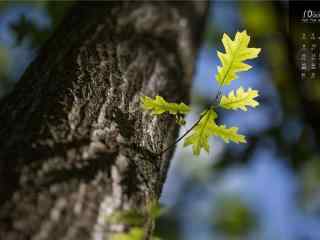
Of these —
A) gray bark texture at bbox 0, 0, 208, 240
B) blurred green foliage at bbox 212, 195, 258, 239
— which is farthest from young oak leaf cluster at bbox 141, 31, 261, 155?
blurred green foliage at bbox 212, 195, 258, 239

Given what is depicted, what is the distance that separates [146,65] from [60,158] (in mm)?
836

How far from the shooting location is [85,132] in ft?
4.25

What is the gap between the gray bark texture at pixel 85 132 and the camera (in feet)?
3.42

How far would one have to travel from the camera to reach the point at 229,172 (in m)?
3.97

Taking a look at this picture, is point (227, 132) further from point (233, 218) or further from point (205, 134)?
point (233, 218)

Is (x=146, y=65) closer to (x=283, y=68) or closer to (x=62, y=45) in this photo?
(x=62, y=45)

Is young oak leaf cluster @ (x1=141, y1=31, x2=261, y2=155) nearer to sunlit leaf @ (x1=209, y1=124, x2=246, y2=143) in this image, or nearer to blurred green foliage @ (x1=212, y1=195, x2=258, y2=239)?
sunlit leaf @ (x1=209, y1=124, x2=246, y2=143)

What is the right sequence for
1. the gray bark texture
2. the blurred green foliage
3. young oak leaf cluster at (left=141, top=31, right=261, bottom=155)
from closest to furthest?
the gray bark texture → young oak leaf cluster at (left=141, top=31, right=261, bottom=155) → the blurred green foliage

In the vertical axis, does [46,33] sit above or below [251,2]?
below

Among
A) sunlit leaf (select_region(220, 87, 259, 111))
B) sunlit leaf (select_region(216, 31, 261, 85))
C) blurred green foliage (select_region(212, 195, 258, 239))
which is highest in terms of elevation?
sunlit leaf (select_region(216, 31, 261, 85))

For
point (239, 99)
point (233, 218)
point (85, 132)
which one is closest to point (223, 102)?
point (239, 99)

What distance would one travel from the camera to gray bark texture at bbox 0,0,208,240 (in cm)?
104

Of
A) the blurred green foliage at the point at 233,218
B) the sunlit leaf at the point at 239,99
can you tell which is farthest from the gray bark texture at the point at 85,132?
the blurred green foliage at the point at 233,218

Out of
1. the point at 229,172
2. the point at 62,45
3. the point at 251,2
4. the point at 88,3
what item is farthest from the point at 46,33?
the point at 251,2
